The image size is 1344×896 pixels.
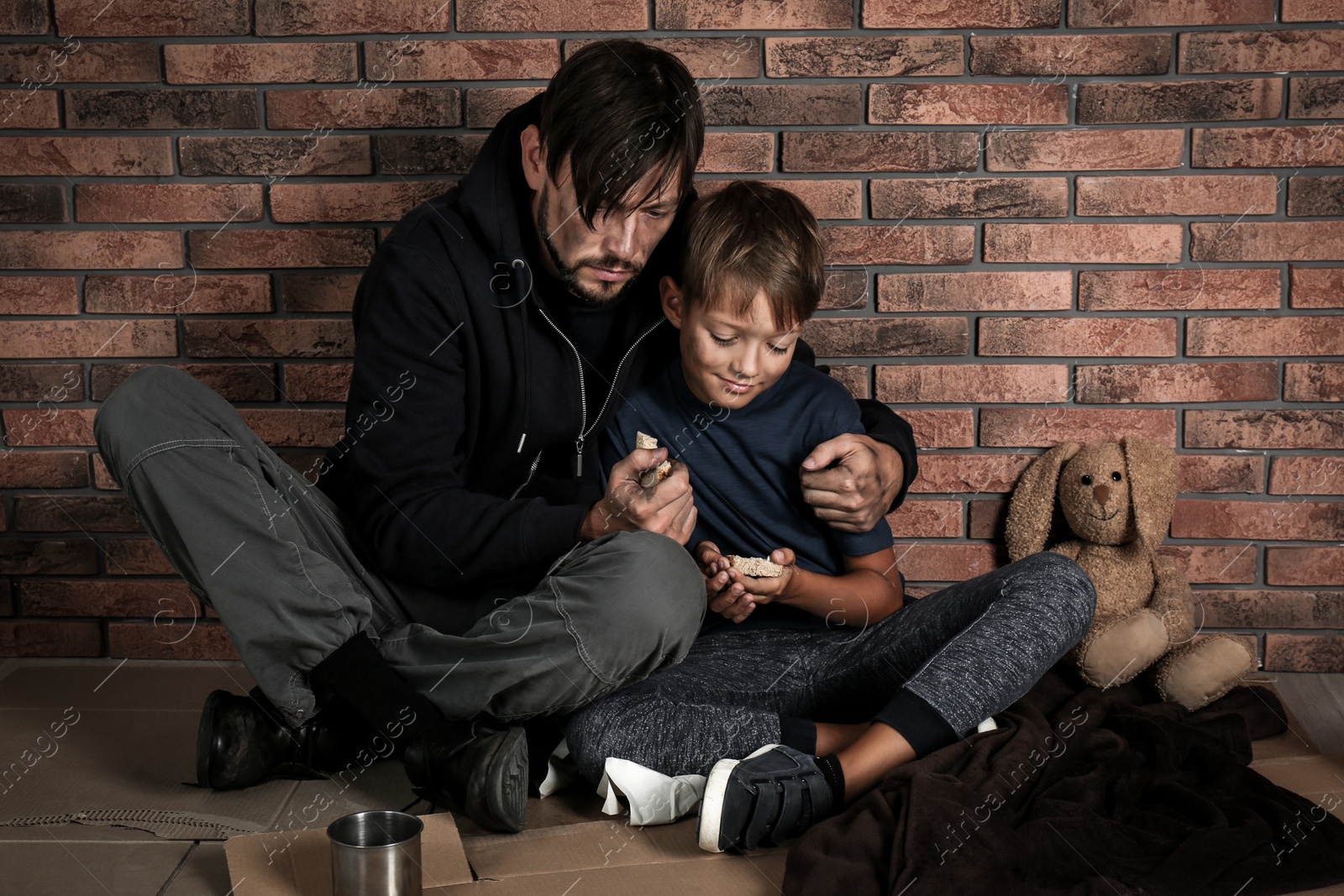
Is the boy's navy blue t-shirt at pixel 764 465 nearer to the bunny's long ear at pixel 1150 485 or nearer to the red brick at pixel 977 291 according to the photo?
the red brick at pixel 977 291

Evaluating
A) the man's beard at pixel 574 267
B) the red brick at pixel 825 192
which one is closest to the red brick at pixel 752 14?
Answer: the red brick at pixel 825 192

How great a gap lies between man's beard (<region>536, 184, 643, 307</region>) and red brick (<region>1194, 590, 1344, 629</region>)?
124 cm

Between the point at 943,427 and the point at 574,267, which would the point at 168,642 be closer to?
the point at 574,267

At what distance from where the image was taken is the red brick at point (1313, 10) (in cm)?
177

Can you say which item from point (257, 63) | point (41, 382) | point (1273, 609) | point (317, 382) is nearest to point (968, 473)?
point (1273, 609)

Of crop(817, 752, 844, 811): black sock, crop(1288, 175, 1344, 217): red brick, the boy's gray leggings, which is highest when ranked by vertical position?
crop(1288, 175, 1344, 217): red brick

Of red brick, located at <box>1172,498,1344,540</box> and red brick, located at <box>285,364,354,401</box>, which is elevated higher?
red brick, located at <box>285,364,354,401</box>

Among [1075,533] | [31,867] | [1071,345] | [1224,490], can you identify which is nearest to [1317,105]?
[1071,345]

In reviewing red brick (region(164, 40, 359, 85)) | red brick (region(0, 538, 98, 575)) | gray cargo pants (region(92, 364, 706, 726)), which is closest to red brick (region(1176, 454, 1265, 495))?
gray cargo pants (region(92, 364, 706, 726))

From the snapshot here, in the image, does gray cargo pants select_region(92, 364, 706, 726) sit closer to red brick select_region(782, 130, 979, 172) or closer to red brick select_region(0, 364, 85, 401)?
red brick select_region(0, 364, 85, 401)

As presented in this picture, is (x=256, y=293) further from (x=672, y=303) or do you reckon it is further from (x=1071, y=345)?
(x=1071, y=345)

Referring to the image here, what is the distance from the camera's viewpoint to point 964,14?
1797 mm

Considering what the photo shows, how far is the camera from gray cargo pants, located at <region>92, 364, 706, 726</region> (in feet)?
4.38

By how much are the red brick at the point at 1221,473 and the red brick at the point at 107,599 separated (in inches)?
73.7
